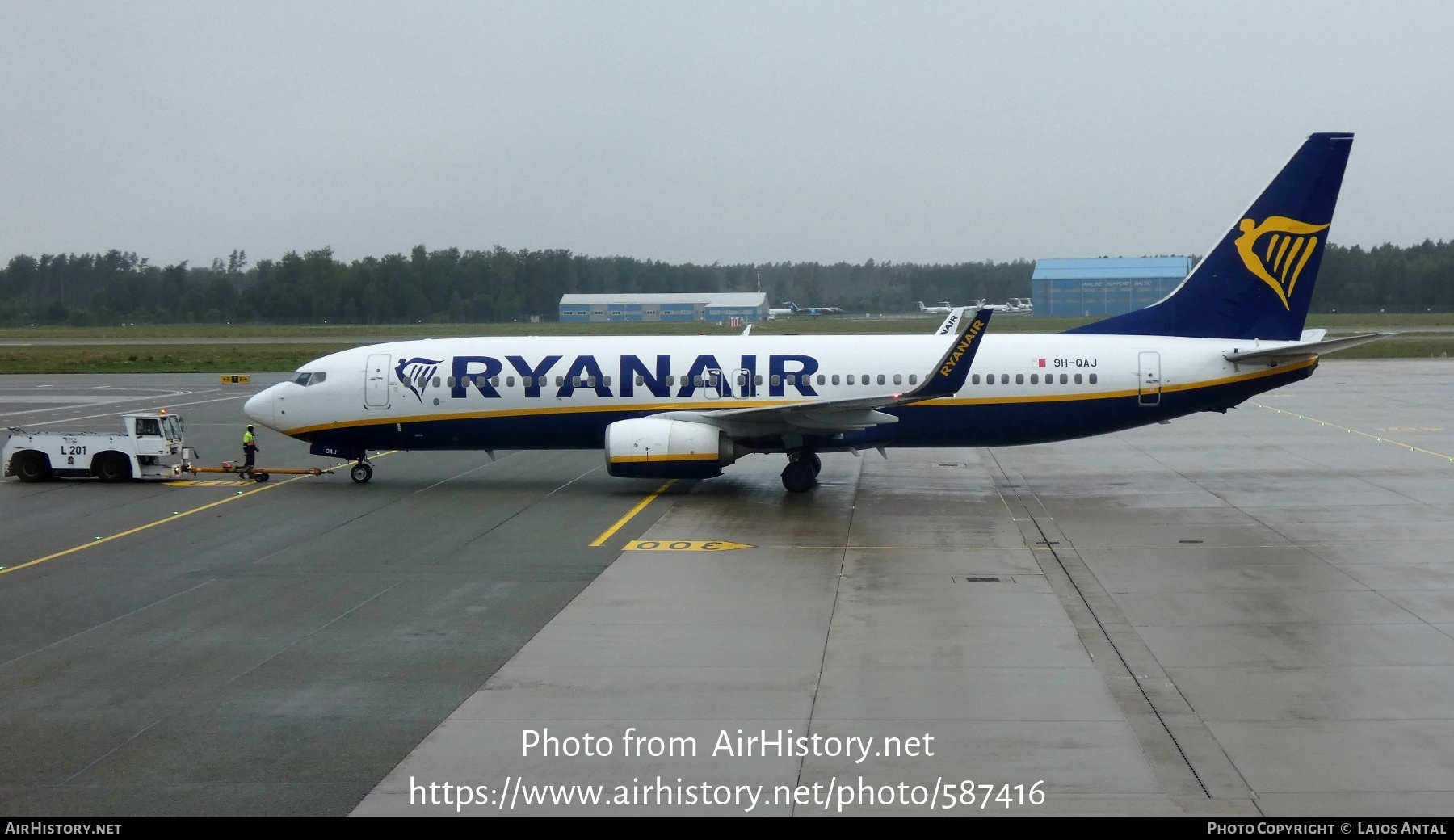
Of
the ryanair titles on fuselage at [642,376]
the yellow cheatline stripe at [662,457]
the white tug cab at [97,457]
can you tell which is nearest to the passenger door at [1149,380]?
the ryanair titles on fuselage at [642,376]

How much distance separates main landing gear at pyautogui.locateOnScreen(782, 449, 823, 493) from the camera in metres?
26.4

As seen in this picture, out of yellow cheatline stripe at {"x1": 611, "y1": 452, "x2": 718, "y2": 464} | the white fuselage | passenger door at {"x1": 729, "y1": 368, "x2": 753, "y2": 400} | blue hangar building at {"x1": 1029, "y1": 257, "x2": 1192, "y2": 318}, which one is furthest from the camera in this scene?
blue hangar building at {"x1": 1029, "y1": 257, "x2": 1192, "y2": 318}

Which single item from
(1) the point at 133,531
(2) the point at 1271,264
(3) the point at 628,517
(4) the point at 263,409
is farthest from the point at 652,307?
(1) the point at 133,531

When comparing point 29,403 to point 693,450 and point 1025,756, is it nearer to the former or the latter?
point 693,450

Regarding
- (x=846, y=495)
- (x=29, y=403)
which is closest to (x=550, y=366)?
(x=846, y=495)

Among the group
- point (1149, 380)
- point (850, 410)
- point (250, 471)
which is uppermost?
point (1149, 380)

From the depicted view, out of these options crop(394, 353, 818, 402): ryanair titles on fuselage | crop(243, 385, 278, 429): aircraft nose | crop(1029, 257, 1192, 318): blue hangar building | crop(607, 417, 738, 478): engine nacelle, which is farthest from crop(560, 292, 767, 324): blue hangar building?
crop(607, 417, 738, 478): engine nacelle

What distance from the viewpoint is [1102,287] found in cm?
10425

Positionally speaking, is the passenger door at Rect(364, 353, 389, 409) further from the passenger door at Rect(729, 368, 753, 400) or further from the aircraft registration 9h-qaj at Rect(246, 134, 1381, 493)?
the passenger door at Rect(729, 368, 753, 400)

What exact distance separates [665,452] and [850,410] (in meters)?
4.09

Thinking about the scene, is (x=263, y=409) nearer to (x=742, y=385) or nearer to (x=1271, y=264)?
(x=742, y=385)

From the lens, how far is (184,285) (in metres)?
142

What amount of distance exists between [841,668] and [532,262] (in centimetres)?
11392

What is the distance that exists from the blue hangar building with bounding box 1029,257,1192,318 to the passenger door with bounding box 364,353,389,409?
82171 mm
